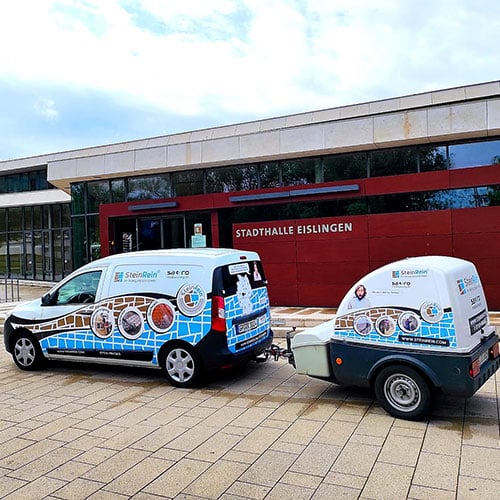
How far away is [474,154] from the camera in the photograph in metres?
11.7

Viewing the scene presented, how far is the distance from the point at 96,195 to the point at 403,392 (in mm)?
13856

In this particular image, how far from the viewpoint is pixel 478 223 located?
1051 centimetres

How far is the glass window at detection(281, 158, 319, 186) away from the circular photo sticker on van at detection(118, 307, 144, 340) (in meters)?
7.56

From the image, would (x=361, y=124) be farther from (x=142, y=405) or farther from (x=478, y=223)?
(x=142, y=405)

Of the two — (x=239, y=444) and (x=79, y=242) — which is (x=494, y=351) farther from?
(x=79, y=242)

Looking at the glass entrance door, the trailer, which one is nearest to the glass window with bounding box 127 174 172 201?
the glass entrance door

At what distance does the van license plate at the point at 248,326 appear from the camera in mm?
6664

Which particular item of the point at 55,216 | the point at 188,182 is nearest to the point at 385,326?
the point at 188,182

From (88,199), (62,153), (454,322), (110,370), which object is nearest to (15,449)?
(110,370)

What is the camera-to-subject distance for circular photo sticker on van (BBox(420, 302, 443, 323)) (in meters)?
4.97

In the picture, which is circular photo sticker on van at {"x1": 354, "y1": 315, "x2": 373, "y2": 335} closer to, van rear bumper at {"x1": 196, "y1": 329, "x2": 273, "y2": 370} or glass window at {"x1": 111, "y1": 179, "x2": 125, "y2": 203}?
van rear bumper at {"x1": 196, "y1": 329, "x2": 273, "y2": 370}

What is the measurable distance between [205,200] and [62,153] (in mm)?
14265

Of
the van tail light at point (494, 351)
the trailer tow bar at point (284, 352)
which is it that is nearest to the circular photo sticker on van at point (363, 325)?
the trailer tow bar at point (284, 352)

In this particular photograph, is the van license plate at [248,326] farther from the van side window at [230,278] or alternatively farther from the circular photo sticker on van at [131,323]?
the circular photo sticker on van at [131,323]
